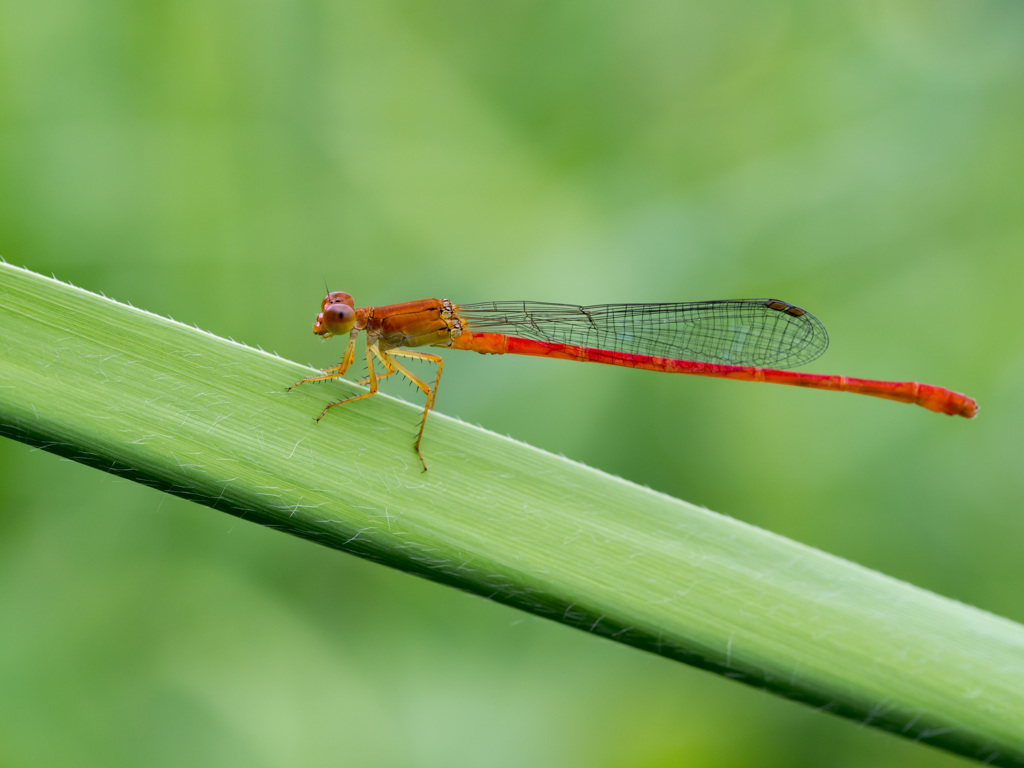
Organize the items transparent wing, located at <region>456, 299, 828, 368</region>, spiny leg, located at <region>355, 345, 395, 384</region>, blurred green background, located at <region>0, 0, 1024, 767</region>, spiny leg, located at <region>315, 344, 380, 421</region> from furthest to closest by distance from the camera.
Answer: transparent wing, located at <region>456, 299, 828, 368</region>, blurred green background, located at <region>0, 0, 1024, 767</region>, spiny leg, located at <region>355, 345, 395, 384</region>, spiny leg, located at <region>315, 344, 380, 421</region>

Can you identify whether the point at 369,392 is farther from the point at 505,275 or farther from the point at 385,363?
the point at 505,275

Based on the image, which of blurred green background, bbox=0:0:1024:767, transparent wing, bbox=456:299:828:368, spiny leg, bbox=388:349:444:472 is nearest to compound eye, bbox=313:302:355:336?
spiny leg, bbox=388:349:444:472

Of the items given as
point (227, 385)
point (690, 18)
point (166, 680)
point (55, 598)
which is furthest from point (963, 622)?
point (690, 18)

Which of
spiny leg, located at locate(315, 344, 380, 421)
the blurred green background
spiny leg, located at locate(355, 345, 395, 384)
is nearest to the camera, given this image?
spiny leg, located at locate(315, 344, 380, 421)

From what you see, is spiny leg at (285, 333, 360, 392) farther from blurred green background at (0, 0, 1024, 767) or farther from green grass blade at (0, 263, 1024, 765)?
blurred green background at (0, 0, 1024, 767)

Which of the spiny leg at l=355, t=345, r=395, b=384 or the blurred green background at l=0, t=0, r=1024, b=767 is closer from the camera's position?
the spiny leg at l=355, t=345, r=395, b=384

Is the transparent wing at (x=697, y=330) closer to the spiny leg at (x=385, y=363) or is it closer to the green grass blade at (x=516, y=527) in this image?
the spiny leg at (x=385, y=363)

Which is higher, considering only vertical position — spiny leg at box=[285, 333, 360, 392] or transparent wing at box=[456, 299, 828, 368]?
transparent wing at box=[456, 299, 828, 368]
